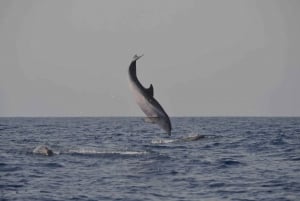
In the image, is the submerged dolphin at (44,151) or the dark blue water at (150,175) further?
the submerged dolphin at (44,151)

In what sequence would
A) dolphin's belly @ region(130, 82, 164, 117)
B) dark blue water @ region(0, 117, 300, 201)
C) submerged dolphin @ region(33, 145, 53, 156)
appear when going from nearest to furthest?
dark blue water @ region(0, 117, 300, 201) → dolphin's belly @ region(130, 82, 164, 117) → submerged dolphin @ region(33, 145, 53, 156)

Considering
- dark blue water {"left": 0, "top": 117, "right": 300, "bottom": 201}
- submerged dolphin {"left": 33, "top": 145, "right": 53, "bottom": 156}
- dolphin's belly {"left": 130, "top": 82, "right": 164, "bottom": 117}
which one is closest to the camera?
dark blue water {"left": 0, "top": 117, "right": 300, "bottom": 201}

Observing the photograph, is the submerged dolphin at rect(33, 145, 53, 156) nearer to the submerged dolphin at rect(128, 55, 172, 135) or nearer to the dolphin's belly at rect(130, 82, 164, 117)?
the submerged dolphin at rect(128, 55, 172, 135)

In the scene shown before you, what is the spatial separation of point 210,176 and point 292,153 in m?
11.6

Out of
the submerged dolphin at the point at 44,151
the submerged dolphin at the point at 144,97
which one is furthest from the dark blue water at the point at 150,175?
the submerged dolphin at the point at 144,97

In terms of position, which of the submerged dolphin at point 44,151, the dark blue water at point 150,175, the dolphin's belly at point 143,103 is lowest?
the dark blue water at point 150,175

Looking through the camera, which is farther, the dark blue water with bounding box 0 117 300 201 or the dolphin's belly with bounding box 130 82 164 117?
the dolphin's belly with bounding box 130 82 164 117

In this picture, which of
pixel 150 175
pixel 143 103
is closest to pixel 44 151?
pixel 150 175

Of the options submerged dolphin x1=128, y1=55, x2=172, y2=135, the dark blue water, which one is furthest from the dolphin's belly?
the dark blue water

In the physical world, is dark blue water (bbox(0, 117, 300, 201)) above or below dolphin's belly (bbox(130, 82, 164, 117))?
below

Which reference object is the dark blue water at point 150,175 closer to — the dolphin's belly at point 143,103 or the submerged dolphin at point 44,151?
the submerged dolphin at point 44,151

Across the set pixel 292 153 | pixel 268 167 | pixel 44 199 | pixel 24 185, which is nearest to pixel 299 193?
pixel 268 167

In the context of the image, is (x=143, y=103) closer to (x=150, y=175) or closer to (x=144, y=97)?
(x=144, y=97)

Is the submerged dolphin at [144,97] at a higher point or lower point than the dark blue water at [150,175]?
higher
